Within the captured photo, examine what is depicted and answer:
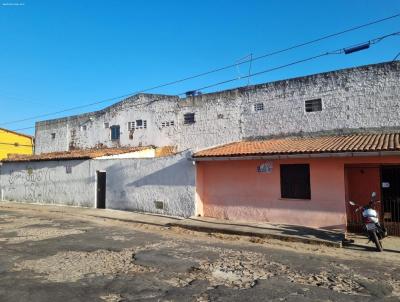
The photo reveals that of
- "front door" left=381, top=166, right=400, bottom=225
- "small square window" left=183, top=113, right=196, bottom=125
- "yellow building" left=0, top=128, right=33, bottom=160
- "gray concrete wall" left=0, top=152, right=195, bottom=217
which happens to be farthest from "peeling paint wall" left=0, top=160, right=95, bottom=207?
"front door" left=381, top=166, right=400, bottom=225

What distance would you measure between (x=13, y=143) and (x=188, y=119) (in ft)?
75.0

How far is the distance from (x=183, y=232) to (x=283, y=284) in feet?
20.6

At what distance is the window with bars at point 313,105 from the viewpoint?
17031mm

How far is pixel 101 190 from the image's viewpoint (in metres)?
19.0

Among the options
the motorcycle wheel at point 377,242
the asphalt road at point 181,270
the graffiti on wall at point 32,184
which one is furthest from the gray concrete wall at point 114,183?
the motorcycle wheel at point 377,242

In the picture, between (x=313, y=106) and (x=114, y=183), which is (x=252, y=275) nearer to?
(x=313, y=106)

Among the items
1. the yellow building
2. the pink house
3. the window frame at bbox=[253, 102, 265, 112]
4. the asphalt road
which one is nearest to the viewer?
the asphalt road

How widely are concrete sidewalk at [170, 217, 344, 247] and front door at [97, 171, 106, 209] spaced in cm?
677

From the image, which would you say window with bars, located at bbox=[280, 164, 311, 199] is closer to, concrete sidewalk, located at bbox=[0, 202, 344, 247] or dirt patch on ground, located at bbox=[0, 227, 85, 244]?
concrete sidewalk, located at bbox=[0, 202, 344, 247]

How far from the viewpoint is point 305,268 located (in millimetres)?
7340

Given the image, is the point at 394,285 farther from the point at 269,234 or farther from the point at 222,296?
the point at 269,234

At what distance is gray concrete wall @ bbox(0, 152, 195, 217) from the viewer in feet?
49.9

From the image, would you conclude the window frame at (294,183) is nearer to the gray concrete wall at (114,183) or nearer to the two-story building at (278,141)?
the two-story building at (278,141)

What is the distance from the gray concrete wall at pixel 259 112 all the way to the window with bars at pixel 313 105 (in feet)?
0.64
